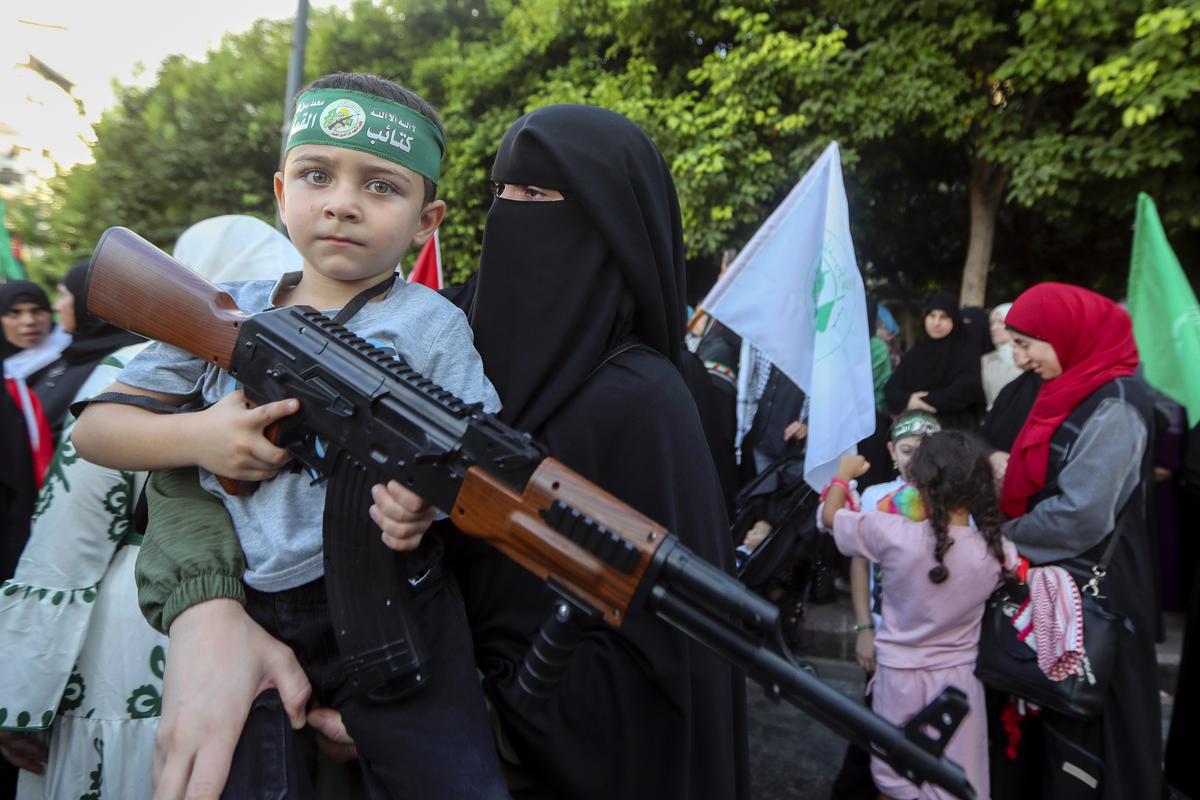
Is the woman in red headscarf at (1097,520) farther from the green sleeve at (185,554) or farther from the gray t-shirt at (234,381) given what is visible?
the green sleeve at (185,554)

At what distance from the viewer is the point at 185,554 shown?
51.4 inches

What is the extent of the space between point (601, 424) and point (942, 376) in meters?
5.51

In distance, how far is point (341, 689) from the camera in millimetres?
1315

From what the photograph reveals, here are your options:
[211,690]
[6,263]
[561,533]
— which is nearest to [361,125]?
[561,533]

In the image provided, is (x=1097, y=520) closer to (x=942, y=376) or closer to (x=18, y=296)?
(x=942, y=376)

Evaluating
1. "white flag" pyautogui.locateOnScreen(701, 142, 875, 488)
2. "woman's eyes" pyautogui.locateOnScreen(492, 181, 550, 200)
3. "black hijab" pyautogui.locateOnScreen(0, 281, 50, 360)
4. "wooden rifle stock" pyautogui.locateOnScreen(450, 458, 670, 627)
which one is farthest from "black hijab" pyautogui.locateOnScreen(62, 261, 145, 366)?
"wooden rifle stock" pyautogui.locateOnScreen(450, 458, 670, 627)

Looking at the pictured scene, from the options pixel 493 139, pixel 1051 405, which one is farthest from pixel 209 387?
pixel 493 139

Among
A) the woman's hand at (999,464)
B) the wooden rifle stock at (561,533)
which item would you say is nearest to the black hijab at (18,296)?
the wooden rifle stock at (561,533)

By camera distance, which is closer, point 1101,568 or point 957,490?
point 1101,568

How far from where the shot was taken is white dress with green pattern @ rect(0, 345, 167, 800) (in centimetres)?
178

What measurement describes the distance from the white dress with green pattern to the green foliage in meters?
7.22

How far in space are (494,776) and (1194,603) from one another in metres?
3.64

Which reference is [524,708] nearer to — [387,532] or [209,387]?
[387,532]

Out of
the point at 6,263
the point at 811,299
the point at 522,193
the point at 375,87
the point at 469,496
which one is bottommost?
the point at 6,263
